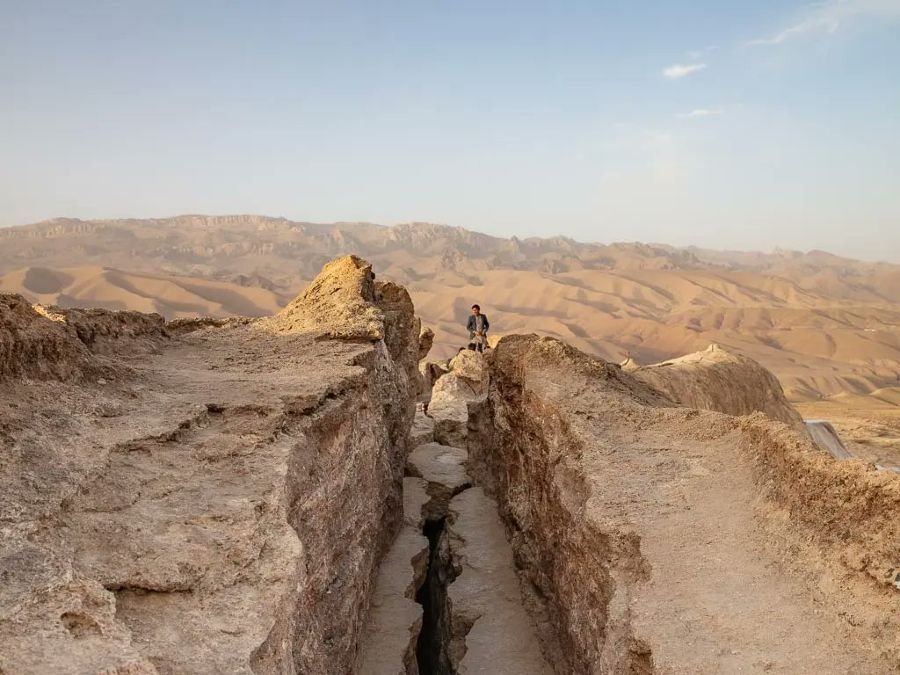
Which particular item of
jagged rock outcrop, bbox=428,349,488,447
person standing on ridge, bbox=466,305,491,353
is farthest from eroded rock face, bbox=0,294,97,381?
person standing on ridge, bbox=466,305,491,353

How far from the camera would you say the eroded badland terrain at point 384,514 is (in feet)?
9.84

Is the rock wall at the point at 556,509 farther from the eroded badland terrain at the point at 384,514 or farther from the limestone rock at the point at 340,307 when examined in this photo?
the limestone rock at the point at 340,307

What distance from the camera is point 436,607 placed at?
6723mm

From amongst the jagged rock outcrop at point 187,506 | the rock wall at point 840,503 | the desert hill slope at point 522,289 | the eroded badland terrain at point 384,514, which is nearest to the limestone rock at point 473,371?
the eroded badland terrain at point 384,514

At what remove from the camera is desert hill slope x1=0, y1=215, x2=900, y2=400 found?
3359cm

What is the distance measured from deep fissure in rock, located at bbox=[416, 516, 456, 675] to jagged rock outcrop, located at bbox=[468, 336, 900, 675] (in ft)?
2.65

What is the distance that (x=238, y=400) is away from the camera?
189 inches

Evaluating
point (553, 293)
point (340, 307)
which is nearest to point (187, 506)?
point (340, 307)

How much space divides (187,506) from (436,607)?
12.5 ft

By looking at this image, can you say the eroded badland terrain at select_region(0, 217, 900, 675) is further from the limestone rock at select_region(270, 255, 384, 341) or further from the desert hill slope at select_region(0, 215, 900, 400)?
the desert hill slope at select_region(0, 215, 900, 400)

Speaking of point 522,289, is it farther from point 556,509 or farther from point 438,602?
point 556,509

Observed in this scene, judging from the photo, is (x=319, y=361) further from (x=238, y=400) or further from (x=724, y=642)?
(x=724, y=642)

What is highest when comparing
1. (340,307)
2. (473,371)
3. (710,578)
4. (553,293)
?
(340,307)


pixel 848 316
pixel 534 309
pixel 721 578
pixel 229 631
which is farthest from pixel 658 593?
pixel 848 316
